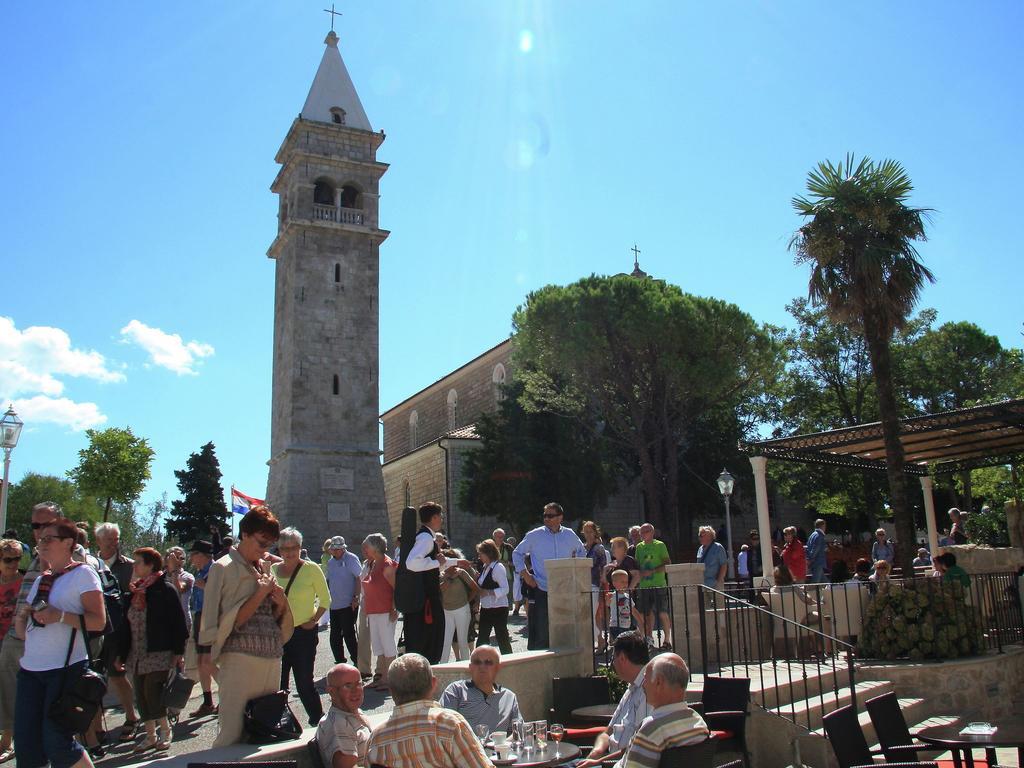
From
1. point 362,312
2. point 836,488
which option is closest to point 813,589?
point 362,312

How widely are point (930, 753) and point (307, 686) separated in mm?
6450

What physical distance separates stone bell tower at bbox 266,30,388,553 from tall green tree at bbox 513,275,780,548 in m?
6.50

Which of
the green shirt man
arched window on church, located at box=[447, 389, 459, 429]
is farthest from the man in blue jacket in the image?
arched window on church, located at box=[447, 389, 459, 429]

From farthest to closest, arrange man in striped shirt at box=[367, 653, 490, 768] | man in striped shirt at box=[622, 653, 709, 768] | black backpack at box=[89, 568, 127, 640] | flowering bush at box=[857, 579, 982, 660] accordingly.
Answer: flowering bush at box=[857, 579, 982, 660]
black backpack at box=[89, 568, 127, 640]
man in striped shirt at box=[622, 653, 709, 768]
man in striped shirt at box=[367, 653, 490, 768]

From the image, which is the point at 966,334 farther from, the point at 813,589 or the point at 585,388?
the point at 813,589

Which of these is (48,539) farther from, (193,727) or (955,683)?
(955,683)

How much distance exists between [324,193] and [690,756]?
91.1 ft

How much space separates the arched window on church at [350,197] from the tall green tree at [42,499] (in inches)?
1447

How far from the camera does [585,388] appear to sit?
29047 millimetres

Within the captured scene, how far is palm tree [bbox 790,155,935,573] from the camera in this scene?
48.1ft

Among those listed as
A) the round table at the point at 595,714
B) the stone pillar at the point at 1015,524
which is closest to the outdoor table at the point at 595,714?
the round table at the point at 595,714

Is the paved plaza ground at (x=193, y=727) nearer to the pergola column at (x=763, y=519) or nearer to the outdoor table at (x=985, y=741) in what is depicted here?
the outdoor table at (x=985, y=741)

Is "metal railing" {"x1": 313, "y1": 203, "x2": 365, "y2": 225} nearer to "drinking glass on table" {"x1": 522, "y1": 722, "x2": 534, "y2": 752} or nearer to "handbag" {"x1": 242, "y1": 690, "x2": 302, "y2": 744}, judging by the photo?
"handbag" {"x1": 242, "y1": 690, "x2": 302, "y2": 744}

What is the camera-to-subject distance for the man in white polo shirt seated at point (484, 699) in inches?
211
